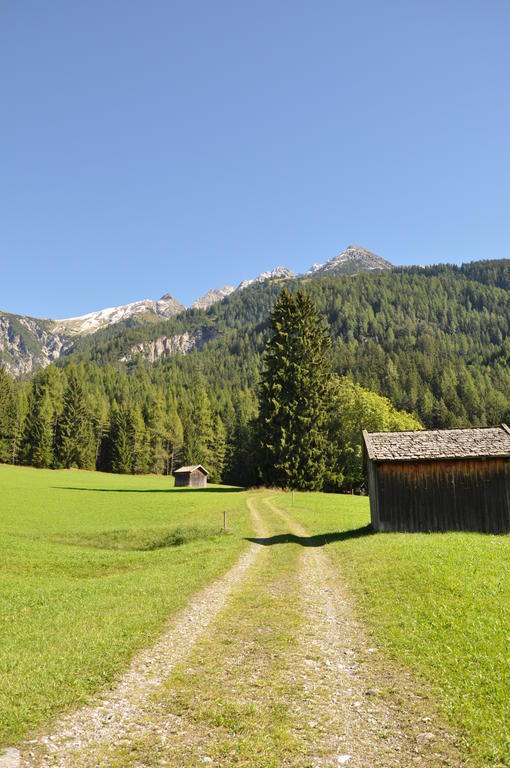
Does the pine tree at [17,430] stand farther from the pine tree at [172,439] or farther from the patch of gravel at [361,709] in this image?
the patch of gravel at [361,709]

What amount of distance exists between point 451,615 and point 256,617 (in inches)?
219

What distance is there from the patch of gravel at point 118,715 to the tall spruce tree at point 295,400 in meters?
44.9

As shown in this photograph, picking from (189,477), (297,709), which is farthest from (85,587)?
(189,477)

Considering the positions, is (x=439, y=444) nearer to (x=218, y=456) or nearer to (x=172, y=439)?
(x=218, y=456)

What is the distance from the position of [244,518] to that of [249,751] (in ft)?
97.6

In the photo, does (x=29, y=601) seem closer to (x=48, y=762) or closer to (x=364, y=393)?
(x=48, y=762)

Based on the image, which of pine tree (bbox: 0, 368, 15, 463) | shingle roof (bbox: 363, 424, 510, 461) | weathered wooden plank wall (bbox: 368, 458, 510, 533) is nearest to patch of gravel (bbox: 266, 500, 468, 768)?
weathered wooden plank wall (bbox: 368, 458, 510, 533)

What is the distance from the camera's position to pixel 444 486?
2731 centimetres

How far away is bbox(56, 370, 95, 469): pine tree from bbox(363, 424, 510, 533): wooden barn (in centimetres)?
10381

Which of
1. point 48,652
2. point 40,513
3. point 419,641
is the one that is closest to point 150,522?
point 40,513

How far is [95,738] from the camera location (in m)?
7.39

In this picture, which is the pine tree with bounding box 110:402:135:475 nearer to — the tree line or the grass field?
the tree line

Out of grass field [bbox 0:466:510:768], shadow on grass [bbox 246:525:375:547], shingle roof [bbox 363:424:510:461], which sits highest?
shingle roof [bbox 363:424:510:461]

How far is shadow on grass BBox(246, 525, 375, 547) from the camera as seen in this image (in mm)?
26578
